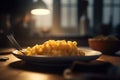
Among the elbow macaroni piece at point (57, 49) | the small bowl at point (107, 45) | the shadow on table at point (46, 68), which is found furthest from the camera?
the small bowl at point (107, 45)

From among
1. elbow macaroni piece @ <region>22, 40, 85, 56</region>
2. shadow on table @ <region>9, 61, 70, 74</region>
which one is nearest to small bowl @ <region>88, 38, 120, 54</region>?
elbow macaroni piece @ <region>22, 40, 85, 56</region>

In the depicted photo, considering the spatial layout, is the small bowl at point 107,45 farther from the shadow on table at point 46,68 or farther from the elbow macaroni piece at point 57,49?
the shadow on table at point 46,68

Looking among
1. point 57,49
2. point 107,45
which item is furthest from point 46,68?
point 107,45

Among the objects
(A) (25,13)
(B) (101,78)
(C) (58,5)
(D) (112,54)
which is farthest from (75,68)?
(C) (58,5)

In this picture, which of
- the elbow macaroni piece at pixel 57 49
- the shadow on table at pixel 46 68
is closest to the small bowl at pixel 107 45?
the elbow macaroni piece at pixel 57 49

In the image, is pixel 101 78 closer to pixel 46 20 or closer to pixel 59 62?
pixel 59 62

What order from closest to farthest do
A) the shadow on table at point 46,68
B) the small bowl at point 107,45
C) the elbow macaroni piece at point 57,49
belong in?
the shadow on table at point 46,68 < the elbow macaroni piece at point 57,49 < the small bowl at point 107,45

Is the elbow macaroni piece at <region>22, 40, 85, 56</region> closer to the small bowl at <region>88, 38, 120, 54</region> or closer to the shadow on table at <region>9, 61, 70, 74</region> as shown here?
the shadow on table at <region>9, 61, 70, 74</region>

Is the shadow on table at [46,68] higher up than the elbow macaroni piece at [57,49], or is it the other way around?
the elbow macaroni piece at [57,49]

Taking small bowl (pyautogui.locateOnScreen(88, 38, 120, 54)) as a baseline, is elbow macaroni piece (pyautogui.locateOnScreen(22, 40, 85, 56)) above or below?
above

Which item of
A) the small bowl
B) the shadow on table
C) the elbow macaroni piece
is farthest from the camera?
the small bowl

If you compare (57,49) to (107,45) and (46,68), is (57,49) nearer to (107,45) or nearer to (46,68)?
(46,68)

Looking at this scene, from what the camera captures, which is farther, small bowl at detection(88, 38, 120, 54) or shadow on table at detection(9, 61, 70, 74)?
small bowl at detection(88, 38, 120, 54)
